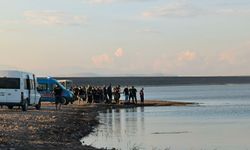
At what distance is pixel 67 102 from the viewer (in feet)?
176

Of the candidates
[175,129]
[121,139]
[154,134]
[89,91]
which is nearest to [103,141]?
[121,139]

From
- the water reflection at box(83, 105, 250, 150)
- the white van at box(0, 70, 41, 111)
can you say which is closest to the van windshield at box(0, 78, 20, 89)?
the white van at box(0, 70, 41, 111)

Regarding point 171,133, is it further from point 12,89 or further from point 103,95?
point 103,95

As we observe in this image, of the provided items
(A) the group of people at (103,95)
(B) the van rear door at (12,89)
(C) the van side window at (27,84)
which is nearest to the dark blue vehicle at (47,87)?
(A) the group of people at (103,95)

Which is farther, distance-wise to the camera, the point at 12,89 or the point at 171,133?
the point at 12,89

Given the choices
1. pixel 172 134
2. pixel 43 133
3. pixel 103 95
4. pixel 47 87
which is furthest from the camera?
pixel 103 95

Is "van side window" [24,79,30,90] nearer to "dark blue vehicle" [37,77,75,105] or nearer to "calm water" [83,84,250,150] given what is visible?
"calm water" [83,84,250,150]

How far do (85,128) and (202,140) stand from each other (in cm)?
680

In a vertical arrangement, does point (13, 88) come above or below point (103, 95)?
above

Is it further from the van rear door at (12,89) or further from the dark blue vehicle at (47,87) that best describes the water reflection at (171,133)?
Result: the dark blue vehicle at (47,87)

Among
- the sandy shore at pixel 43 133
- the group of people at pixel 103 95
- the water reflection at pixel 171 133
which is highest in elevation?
the group of people at pixel 103 95

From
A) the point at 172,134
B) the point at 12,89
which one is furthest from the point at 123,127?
the point at 12,89

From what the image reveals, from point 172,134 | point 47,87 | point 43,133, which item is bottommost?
point 172,134

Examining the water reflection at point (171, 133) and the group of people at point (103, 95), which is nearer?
the water reflection at point (171, 133)
